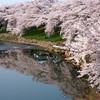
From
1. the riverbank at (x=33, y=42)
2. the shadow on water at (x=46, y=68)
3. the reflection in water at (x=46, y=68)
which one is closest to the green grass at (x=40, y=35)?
the riverbank at (x=33, y=42)

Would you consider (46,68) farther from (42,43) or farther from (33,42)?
(33,42)

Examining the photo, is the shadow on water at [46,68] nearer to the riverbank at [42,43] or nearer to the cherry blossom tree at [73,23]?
the riverbank at [42,43]

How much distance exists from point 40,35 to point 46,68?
20723 mm

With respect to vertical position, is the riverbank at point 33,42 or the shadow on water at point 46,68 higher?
the shadow on water at point 46,68

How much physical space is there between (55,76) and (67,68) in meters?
2.30

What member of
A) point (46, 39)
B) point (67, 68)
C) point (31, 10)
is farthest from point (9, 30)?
point (67, 68)

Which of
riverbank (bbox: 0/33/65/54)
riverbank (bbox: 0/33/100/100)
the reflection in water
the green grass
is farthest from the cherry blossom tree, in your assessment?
the reflection in water

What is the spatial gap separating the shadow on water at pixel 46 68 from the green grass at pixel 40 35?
372 cm

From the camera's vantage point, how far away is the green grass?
148 ft

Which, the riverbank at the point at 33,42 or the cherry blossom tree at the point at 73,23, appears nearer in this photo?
the cherry blossom tree at the point at 73,23

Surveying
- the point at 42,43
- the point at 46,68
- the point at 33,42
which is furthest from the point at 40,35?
the point at 46,68

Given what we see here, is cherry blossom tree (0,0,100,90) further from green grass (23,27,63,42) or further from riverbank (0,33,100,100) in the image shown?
green grass (23,27,63,42)

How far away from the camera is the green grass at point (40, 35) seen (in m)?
45.2

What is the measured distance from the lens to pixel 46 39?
1826 inches
